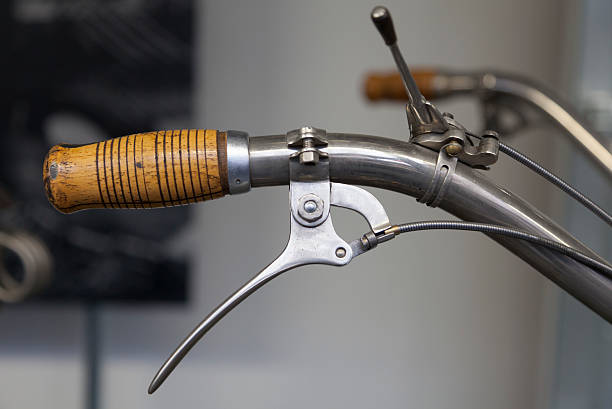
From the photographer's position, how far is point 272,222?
55.2 inches

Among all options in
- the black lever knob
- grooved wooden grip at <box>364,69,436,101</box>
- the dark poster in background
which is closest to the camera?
the black lever knob

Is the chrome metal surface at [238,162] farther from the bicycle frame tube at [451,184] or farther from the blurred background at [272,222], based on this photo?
the blurred background at [272,222]

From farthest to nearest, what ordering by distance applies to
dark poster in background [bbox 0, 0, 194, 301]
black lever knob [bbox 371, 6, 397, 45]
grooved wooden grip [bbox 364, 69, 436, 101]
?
dark poster in background [bbox 0, 0, 194, 301], grooved wooden grip [bbox 364, 69, 436, 101], black lever knob [bbox 371, 6, 397, 45]

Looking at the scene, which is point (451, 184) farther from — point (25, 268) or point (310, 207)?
point (25, 268)

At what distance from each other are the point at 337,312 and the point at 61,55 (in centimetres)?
86

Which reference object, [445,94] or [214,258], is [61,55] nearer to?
[214,258]

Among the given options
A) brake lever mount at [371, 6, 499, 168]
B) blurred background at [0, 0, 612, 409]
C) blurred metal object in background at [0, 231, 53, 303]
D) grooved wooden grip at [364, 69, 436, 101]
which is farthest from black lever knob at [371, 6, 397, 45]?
blurred background at [0, 0, 612, 409]

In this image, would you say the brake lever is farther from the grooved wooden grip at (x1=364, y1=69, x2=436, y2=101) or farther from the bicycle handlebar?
the grooved wooden grip at (x1=364, y1=69, x2=436, y2=101)

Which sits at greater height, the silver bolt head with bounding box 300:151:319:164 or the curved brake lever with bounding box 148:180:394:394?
the silver bolt head with bounding box 300:151:319:164

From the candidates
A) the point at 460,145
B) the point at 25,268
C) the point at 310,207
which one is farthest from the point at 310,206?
the point at 25,268

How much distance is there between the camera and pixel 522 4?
1.32 m

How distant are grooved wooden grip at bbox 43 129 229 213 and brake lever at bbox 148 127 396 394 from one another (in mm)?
48

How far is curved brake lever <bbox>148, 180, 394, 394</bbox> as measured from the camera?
1.22ft

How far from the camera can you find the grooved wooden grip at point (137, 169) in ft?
1.22
